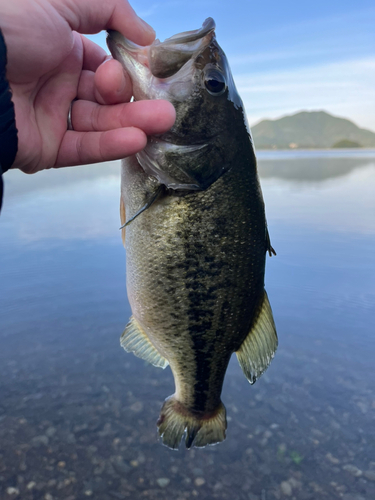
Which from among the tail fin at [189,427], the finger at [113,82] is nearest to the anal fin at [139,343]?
the tail fin at [189,427]

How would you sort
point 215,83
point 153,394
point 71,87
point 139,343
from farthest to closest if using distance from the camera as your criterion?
point 153,394
point 139,343
point 71,87
point 215,83

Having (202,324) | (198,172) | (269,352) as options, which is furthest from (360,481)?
(198,172)

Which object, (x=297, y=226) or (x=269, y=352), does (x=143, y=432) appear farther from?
(x=297, y=226)

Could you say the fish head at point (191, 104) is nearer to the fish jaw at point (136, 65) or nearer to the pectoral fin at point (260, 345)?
the fish jaw at point (136, 65)

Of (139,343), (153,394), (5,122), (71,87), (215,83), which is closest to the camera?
(5,122)

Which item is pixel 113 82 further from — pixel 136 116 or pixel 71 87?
pixel 71 87

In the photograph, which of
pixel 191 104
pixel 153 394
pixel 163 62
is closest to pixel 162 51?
pixel 163 62
